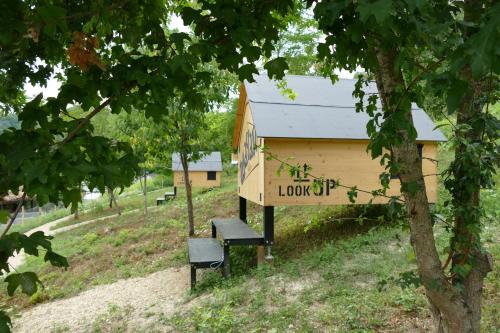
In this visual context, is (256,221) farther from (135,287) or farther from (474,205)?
(474,205)

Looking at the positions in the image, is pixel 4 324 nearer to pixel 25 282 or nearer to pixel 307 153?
pixel 25 282

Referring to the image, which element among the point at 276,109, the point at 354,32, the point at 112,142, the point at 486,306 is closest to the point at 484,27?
the point at 354,32

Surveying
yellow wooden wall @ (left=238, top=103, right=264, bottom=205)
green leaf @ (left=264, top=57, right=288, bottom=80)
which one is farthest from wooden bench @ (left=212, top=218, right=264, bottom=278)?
green leaf @ (left=264, top=57, right=288, bottom=80)

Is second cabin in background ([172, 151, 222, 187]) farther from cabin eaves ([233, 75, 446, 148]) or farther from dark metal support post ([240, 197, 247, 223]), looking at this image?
cabin eaves ([233, 75, 446, 148])

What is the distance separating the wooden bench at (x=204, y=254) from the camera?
7164 mm

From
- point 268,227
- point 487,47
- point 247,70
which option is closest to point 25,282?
point 247,70

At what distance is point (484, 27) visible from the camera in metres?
1.06

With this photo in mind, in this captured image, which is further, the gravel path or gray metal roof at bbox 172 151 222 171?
gray metal roof at bbox 172 151 222 171

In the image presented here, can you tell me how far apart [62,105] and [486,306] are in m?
4.50

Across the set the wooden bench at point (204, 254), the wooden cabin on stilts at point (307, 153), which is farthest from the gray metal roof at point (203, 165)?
the wooden cabin on stilts at point (307, 153)

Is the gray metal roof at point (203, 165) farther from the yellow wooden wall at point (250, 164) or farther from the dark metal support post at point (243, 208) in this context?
the yellow wooden wall at point (250, 164)

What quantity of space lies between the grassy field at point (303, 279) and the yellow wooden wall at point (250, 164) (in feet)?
3.87

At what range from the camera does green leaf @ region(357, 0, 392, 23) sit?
115 centimetres

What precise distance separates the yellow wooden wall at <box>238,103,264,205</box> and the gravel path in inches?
81.6
